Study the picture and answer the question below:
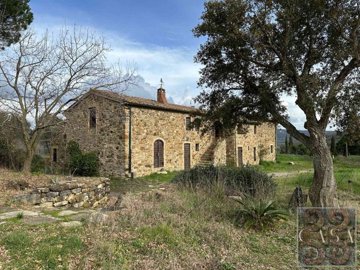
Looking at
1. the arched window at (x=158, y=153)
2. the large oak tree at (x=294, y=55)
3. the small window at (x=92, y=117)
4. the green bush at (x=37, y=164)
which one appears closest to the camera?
the large oak tree at (x=294, y=55)

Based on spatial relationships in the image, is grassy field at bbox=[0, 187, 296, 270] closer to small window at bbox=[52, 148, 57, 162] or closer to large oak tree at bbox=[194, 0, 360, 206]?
large oak tree at bbox=[194, 0, 360, 206]

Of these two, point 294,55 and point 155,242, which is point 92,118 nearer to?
point 294,55

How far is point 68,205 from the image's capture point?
955 centimetres

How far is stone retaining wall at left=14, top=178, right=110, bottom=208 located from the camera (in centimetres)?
876

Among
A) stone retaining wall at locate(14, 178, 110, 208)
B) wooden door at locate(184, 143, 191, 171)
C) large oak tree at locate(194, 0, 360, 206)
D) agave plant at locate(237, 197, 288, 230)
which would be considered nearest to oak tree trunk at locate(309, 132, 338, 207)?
large oak tree at locate(194, 0, 360, 206)

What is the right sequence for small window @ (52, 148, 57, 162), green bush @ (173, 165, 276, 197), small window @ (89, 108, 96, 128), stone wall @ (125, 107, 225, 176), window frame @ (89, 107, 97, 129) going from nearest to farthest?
green bush @ (173, 165, 276, 197), stone wall @ (125, 107, 225, 176), window frame @ (89, 107, 97, 129), small window @ (89, 108, 96, 128), small window @ (52, 148, 57, 162)

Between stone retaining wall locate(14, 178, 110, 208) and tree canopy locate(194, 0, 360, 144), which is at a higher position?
tree canopy locate(194, 0, 360, 144)

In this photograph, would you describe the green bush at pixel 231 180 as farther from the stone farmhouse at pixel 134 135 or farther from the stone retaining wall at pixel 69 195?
the stone farmhouse at pixel 134 135

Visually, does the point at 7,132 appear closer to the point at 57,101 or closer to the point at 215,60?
the point at 57,101

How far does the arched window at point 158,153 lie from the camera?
2102 centimetres

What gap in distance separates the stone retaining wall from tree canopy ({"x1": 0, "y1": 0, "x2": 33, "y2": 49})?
671 cm

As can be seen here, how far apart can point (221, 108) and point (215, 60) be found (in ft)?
4.55

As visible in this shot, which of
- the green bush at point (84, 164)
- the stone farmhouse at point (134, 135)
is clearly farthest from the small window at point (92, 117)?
the green bush at point (84, 164)

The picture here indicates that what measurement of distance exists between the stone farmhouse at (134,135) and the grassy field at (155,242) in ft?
39.5
